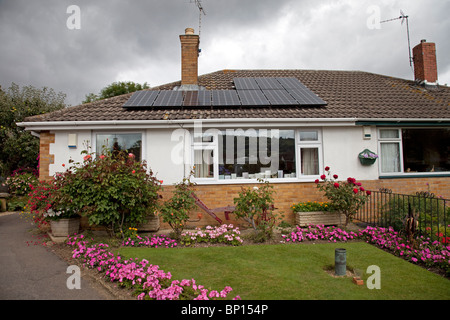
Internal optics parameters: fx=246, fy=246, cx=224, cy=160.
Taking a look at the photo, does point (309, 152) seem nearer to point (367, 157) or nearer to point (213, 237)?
point (367, 157)

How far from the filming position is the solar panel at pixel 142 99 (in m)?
8.20

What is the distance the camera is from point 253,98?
28.8 feet

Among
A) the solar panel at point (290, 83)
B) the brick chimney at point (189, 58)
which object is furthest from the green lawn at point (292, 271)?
the brick chimney at point (189, 58)

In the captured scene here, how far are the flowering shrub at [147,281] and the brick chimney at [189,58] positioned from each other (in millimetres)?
7503

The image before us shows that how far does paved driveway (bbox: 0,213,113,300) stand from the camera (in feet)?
11.9

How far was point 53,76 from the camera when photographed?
15773 millimetres

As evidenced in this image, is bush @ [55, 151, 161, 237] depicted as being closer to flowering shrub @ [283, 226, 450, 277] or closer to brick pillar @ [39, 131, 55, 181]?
brick pillar @ [39, 131, 55, 181]

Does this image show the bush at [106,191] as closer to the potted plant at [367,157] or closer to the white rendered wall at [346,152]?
the white rendered wall at [346,152]

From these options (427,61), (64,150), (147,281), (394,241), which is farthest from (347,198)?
(427,61)

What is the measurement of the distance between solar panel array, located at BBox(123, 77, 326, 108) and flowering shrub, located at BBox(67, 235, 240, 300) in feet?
16.7

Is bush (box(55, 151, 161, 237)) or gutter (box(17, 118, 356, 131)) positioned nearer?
bush (box(55, 151, 161, 237))

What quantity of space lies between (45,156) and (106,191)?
10.5 feet

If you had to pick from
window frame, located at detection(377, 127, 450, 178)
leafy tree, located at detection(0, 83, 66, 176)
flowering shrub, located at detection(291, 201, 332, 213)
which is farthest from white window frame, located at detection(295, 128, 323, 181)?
leafy tree, located at detection(0, 83, 66, 176)
